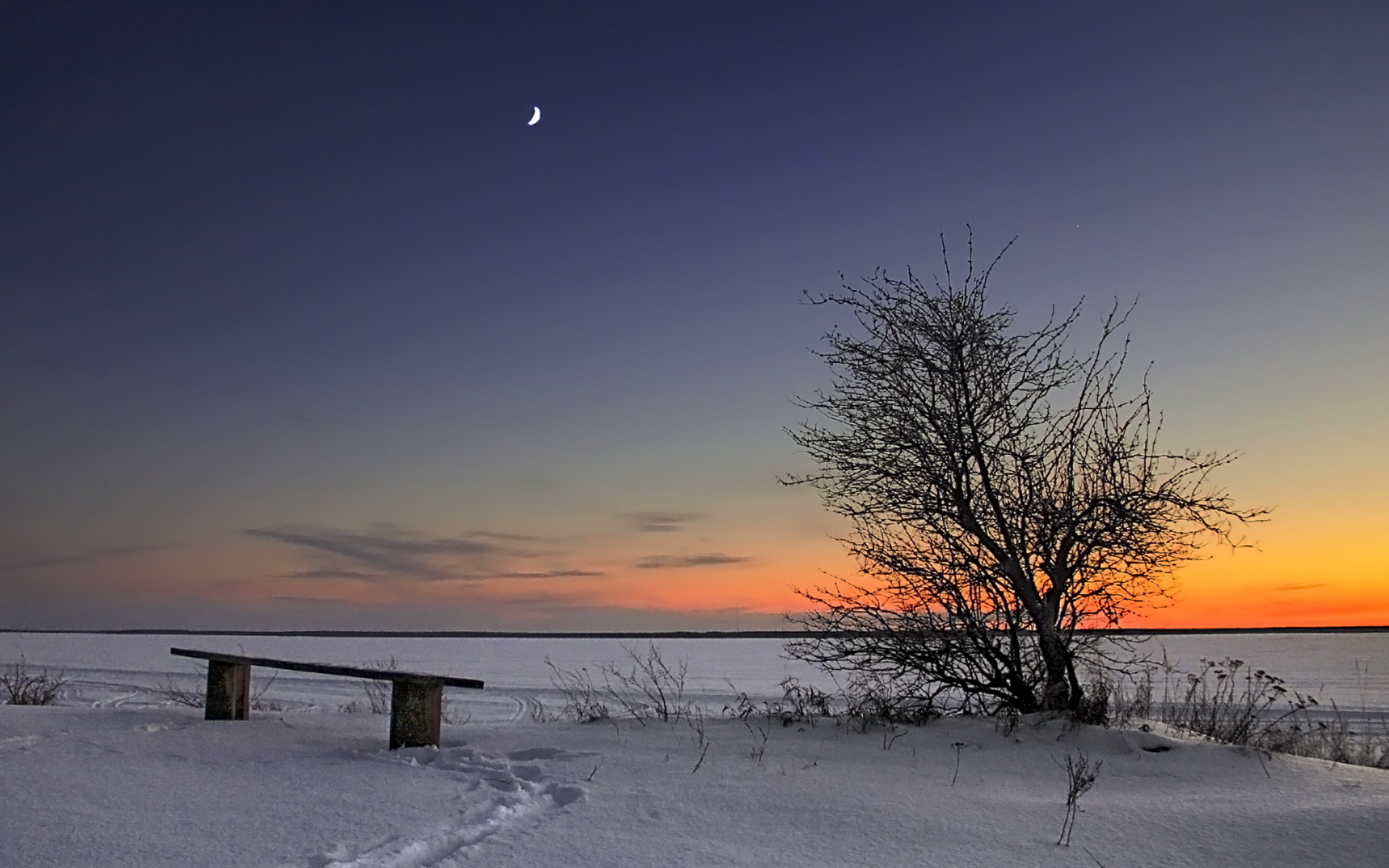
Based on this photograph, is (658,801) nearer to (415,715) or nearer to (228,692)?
(415,715)

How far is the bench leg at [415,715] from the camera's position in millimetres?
6570

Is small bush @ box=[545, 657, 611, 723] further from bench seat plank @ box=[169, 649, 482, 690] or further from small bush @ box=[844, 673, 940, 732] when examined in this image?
small bush @ box=[844, 673, 940, 732]

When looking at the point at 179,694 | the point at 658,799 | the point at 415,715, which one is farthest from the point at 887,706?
the point at 179,694

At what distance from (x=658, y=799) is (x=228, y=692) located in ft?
17.5

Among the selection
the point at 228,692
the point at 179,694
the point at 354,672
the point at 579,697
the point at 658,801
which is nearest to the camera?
A: the point at 658,801

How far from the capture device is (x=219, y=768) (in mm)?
5684

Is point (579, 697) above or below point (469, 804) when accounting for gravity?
below

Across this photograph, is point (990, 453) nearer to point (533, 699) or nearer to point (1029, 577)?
point (1029, 577)

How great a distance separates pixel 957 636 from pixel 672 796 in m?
3.97

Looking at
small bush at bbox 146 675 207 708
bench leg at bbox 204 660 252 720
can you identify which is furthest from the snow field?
small bush at bbox 146 675 207 708

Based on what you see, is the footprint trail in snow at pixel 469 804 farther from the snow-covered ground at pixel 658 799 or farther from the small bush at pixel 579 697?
the small bush at pixel 579 697

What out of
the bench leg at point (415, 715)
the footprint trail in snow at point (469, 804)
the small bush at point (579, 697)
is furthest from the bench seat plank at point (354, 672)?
the small bush at point (579, 697)

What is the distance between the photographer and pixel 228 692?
833 cm

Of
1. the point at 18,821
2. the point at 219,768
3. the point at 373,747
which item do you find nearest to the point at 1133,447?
the point at 373,747
